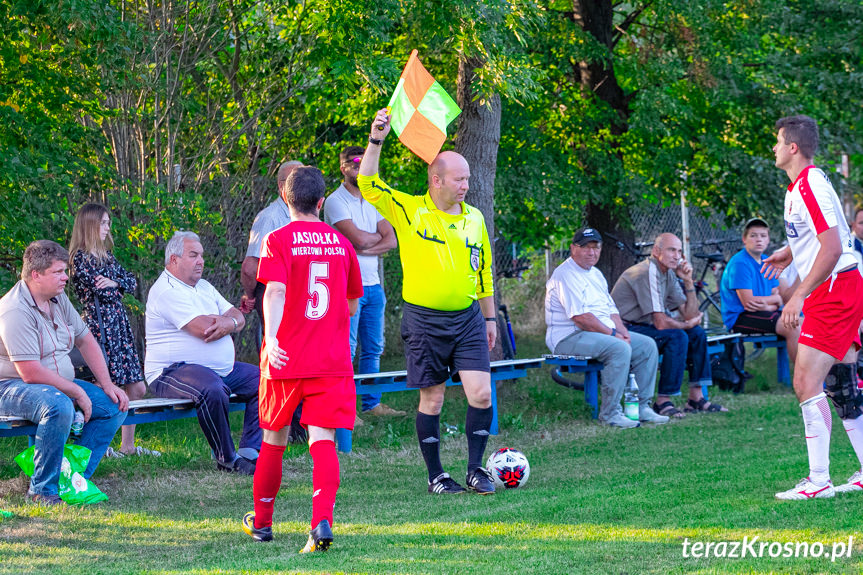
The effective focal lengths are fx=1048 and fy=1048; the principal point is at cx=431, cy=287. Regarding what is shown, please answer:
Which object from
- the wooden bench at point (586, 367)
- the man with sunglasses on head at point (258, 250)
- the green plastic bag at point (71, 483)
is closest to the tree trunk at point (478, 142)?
the wooden bench at point (586, 367)

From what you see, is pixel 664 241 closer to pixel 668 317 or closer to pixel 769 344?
pixel 668 317

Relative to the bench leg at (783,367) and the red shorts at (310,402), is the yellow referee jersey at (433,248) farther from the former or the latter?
the bench leg at (783,367)

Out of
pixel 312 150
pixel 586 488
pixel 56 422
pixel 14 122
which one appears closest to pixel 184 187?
pixel 312 150

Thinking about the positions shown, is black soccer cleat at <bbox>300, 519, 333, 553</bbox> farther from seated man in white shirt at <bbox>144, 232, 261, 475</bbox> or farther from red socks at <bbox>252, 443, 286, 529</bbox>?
seated man in white shirt at <bbox>144, 232, 261, 475</bbox>

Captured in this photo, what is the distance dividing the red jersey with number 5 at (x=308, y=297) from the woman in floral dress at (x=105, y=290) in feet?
9.88

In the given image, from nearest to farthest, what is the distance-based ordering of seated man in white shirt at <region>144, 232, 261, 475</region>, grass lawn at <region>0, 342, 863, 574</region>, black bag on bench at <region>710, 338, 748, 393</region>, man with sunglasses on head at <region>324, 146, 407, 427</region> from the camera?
1. grass lawn at <region>0, 342, 863, 574</region>
2. seated man in white shirt at <region>144, 232, 261, 475</region>
3. man with sunglasses on head at <region>324, 146, 407, 427</region>
4. black bag on bench at <region>710, 338, 748, 393</region>

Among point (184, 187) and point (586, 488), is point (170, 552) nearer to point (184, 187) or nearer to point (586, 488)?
point (586, 488)

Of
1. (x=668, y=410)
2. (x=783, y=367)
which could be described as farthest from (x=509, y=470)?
(x=783, y=367)

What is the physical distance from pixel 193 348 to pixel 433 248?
2.14 metres

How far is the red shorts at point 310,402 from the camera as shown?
5.04 m

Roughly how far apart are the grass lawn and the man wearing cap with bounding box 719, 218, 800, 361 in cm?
295

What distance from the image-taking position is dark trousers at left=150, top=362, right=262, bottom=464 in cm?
704

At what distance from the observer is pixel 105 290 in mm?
7684

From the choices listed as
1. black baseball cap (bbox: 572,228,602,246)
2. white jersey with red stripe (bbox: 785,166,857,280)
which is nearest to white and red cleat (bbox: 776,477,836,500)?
white jersey with red stripe (bbox: 785,166,857,280)
